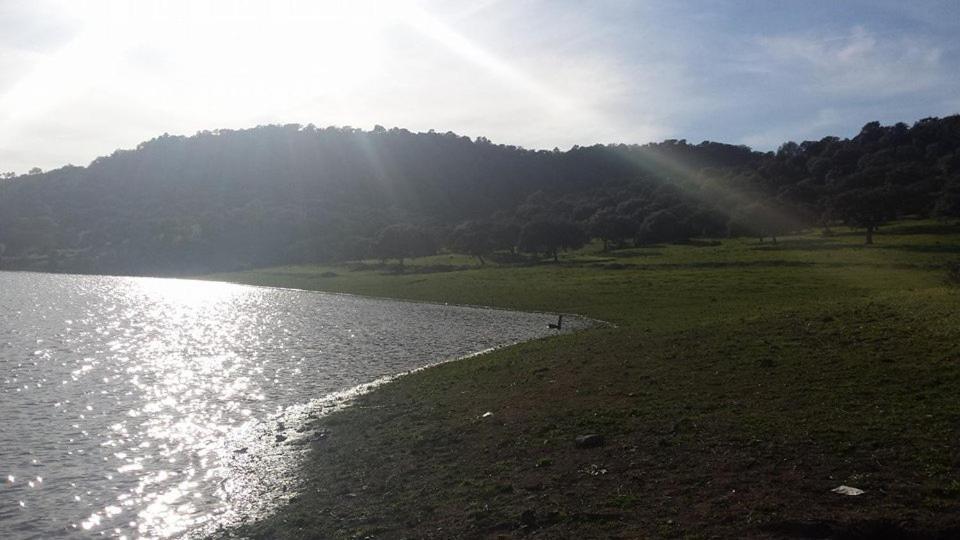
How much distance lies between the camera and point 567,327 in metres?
48.4

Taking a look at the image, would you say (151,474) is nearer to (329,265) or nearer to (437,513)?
(437,513)

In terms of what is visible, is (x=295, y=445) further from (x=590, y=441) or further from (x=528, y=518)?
(x=528, y=518)

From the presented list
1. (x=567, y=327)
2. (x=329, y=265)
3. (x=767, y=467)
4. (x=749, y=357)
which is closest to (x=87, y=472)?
(x=767, y=467)

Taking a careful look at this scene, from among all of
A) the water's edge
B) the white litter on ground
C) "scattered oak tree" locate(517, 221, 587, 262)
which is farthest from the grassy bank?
"scattered oak tree" locate(517, 221, 587, 262)

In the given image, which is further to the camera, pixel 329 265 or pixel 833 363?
pixel 329 265

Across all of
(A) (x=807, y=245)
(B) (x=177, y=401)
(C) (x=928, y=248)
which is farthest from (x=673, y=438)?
(A) (x=807, y=245)

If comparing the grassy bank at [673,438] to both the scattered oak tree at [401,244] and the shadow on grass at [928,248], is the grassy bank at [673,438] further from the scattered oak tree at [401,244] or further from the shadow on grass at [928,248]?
the scattered oak tree at [401,244]

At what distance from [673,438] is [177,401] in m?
Result: 19.6

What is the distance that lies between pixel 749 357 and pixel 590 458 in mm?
10656

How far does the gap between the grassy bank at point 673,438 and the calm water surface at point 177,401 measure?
226 centimetres

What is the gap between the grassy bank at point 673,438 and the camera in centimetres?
1213

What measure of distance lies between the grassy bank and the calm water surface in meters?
2.26

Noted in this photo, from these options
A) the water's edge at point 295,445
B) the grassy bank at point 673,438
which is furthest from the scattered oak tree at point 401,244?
the grassy bank at point 673,438

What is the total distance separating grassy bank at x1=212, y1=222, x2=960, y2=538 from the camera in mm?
12133
